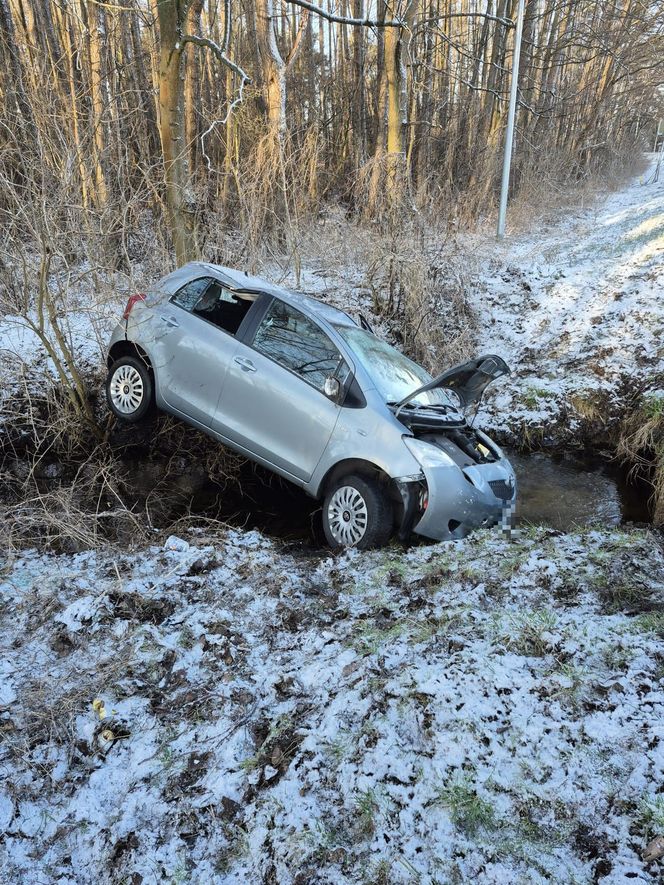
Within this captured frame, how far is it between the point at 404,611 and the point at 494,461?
7.28 feet

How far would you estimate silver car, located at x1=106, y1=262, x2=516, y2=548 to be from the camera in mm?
4902

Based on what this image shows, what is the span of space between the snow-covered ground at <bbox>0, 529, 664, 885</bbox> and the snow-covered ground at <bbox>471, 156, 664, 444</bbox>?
4613mm

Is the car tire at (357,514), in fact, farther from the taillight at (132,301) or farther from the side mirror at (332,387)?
the taillight at (132,301)

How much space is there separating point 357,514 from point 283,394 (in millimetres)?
1303

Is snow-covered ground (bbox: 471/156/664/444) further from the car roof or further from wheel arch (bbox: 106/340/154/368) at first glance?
wheel arch (bbox: 106/340/154/368)

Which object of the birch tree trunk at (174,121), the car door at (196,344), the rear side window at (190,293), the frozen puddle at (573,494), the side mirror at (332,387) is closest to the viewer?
the side mirror at (332,387)

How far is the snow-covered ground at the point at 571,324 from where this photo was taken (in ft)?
27.7

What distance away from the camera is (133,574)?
4098mm

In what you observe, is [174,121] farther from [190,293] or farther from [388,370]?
[388,370]

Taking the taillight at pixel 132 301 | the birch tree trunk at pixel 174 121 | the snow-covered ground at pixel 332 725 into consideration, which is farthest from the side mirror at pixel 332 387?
the birch tree trunk at pixel 174 121

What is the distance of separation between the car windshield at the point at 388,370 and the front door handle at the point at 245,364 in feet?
2.97

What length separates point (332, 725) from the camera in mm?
2820

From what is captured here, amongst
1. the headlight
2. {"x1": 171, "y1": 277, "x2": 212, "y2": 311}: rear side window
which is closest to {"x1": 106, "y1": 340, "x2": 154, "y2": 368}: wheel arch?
{"x1": 171, "y1": 277, "x2": 212, "y2": 311}: rear side window

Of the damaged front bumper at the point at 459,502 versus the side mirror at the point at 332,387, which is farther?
the side mirror at the point at 332,387
